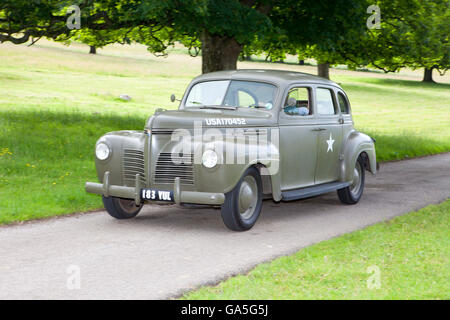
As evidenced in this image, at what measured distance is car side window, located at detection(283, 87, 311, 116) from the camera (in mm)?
8823

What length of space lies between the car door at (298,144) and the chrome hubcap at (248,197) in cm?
59

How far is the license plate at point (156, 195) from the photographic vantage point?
7.56m

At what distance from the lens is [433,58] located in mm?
19344

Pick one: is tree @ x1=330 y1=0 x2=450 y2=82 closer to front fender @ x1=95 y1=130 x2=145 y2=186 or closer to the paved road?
the paved road

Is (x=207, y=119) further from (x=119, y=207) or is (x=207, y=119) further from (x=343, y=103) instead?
(x=343, y=103)

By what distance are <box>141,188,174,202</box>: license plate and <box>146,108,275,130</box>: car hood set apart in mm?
796

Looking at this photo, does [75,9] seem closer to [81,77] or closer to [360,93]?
[81,77]

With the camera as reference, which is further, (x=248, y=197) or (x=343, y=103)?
(x=343, y=103)

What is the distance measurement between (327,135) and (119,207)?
10.8ft

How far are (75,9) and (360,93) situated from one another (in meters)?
43.9

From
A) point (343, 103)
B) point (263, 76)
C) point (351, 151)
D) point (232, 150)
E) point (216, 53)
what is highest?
point (216, 53)

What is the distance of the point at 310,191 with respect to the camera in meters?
8.96

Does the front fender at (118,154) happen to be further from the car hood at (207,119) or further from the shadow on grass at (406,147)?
the shadow on grass at (406,147)

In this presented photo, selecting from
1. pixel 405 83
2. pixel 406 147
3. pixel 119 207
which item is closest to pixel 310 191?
pixel 119 207
